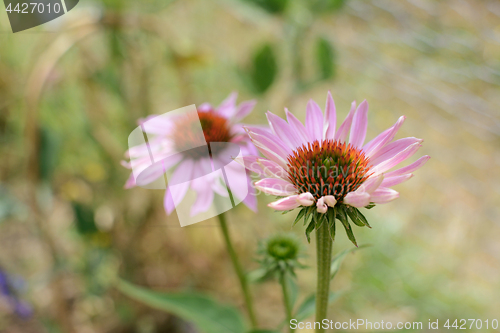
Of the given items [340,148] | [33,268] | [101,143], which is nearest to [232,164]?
[340,148]

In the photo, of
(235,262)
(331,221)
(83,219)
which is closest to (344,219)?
(331,221)

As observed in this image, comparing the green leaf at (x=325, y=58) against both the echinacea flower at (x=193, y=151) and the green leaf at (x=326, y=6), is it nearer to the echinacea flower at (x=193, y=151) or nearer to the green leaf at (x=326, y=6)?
the green leaf at (x=326, y=6)

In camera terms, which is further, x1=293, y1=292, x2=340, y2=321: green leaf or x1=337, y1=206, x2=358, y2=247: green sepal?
x1=293, y1=292, x2=340, y2=321: green leaf

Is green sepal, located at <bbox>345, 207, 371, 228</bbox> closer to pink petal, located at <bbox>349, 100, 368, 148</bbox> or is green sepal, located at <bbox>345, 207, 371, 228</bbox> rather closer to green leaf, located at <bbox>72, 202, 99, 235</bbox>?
pink petal, located at <bbox>349, 100, 368, 148</bbox>

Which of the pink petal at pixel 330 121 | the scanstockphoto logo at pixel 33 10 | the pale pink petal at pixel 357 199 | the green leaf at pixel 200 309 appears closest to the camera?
the pale pink petal at pixel 357 199

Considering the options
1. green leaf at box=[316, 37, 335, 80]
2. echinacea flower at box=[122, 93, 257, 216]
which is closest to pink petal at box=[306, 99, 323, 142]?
echinacea flower at box=[122, 93, 257, 216]

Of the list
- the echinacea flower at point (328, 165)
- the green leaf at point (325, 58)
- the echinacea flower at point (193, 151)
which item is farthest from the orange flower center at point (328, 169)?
the green leaf at point (325, 58)

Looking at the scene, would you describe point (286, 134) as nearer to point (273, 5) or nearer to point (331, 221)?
point (331, 221)
